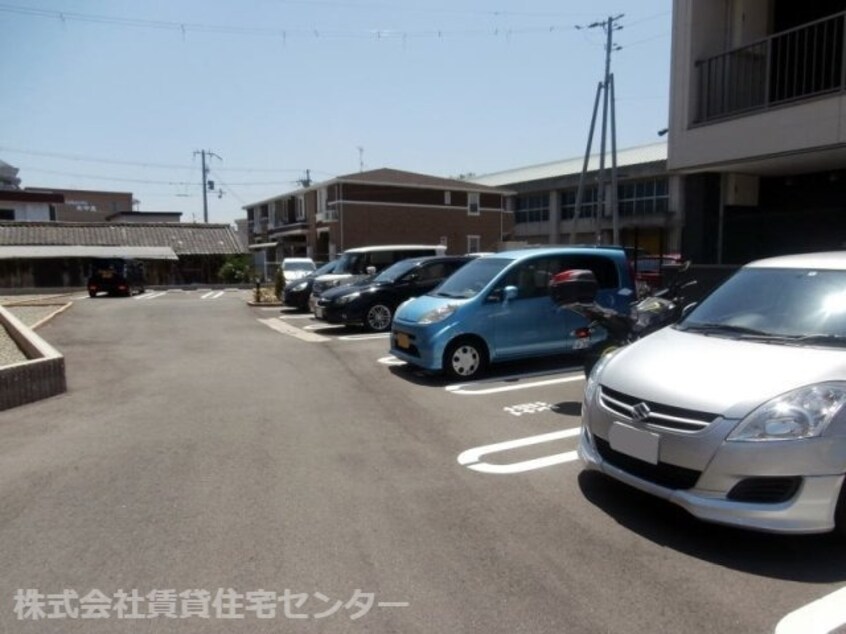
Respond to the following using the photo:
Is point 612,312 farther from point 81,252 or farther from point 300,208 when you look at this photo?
point 300,208

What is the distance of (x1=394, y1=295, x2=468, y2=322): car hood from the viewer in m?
8.60

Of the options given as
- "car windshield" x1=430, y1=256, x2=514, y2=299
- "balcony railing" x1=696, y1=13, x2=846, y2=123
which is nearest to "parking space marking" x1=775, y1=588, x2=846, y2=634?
"car windshield" x1=430, y1=256, x2=514, y2=299

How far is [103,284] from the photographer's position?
30.2m

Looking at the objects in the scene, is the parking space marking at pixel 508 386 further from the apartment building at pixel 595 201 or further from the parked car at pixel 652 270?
the apartment building at pixel 595 201

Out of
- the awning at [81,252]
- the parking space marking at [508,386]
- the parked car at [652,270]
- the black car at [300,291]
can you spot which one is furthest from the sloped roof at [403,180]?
the parking space marking at [508,386]

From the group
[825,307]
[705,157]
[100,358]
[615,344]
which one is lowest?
[100,358]

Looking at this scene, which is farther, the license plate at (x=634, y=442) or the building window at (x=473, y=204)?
the building window at (x=473, y=204)

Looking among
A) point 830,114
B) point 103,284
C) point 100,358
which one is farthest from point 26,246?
point 830,114

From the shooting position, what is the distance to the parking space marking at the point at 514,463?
5.10 metres

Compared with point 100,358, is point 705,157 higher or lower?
higher

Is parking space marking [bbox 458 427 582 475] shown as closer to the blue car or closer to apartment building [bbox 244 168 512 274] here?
the blue car

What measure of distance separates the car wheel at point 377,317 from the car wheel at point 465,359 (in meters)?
5.09

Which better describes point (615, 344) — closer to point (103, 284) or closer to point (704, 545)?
point (704, 545)

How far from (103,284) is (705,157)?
28107mm
